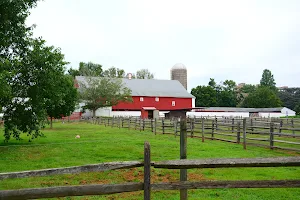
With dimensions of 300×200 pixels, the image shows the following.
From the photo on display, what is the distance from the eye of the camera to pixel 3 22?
1302cm

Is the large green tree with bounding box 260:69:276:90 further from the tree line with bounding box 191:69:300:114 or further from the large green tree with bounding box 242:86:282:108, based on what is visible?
the large green tree with bounding box 242:86:282:108

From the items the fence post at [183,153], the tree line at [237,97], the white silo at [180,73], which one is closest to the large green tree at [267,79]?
the tree line at [237,97]

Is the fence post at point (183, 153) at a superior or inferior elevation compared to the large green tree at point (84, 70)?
inferior

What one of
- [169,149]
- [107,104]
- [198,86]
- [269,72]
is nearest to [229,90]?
[198,86]

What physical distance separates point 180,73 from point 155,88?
21452mm

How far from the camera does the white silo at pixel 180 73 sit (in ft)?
279

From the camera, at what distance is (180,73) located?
8538cm

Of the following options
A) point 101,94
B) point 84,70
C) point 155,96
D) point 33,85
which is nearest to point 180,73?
point 155,96

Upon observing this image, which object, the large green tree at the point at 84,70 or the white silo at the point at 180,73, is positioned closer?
the large green tree at the point at 84,70

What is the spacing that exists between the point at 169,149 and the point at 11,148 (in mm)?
7694

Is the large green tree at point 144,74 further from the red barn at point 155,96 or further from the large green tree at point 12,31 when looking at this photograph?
the large green tree at point 12,31

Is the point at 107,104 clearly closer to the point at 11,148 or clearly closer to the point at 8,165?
the point at 11,148

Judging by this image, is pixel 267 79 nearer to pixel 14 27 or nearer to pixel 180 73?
pixel 180 73

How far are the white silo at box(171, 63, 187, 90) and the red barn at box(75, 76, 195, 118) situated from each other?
16797 mm
